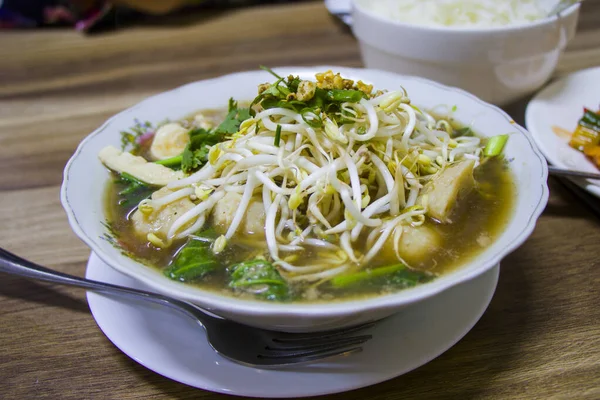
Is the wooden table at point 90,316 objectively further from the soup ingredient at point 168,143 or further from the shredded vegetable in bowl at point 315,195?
the soup ingredient at point 168,143

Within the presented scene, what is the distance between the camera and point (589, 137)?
2.06 m

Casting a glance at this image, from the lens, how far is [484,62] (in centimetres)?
224

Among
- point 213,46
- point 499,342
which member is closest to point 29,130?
point 213,46

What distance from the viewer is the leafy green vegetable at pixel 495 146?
169 cm

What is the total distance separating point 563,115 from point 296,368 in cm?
178

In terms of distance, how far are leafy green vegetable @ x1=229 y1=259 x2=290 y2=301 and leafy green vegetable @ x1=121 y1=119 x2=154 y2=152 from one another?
79 cm

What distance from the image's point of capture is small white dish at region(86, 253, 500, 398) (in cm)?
119

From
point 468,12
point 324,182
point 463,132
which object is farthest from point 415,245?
point 468,12

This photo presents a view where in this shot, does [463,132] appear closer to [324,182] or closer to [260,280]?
Result: [324,182]

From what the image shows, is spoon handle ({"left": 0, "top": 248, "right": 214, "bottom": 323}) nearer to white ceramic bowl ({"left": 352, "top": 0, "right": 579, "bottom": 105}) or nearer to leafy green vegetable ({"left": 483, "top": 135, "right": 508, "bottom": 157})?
leafy green vegetable ({"left": 483, "top": 135, "right": 508, "bottom": 157})

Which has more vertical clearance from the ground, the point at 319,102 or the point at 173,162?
the point at 319,102

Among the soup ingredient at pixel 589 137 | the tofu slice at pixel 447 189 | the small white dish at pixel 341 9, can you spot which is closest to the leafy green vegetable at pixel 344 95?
the tofu slice at pixel 447 189

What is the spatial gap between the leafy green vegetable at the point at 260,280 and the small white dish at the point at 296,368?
19 cm

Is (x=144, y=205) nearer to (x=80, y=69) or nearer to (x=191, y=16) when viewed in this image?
(x=80, y=69)
